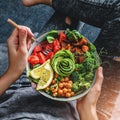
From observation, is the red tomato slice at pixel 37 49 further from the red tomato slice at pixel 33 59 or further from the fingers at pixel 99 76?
the fingers at pixel 99 76

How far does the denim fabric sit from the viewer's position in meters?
1.18

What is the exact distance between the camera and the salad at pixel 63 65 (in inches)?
45.0

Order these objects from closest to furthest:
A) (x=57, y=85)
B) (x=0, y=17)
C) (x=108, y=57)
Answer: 1. (x=57, y=85)
2. (x=108, y=57)
3. (x=0, y=17)

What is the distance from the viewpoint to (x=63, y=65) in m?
1.14

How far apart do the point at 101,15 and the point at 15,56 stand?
0.33 meters

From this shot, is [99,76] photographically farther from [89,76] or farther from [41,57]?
[41,57]

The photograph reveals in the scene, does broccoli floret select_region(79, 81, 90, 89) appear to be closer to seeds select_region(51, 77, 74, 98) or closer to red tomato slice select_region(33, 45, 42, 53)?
seeds select_region(51, 77, 74, 98)

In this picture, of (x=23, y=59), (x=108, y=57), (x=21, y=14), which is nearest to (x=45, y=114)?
(x=23, y=59)

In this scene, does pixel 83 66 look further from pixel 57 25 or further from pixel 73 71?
pixel 57 25

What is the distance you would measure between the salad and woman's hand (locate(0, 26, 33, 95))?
3 centimetres

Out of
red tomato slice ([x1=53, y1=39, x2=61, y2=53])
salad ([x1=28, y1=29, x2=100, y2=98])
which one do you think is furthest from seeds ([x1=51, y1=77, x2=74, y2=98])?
red tomato slice ([x1=53, y1=39, x2=61, y2=53])

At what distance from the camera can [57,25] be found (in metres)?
1.32

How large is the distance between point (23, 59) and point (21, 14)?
0.54m

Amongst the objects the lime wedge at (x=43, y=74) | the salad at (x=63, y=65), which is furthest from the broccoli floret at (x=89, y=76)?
the lime wedge at (x=43, y=74)
